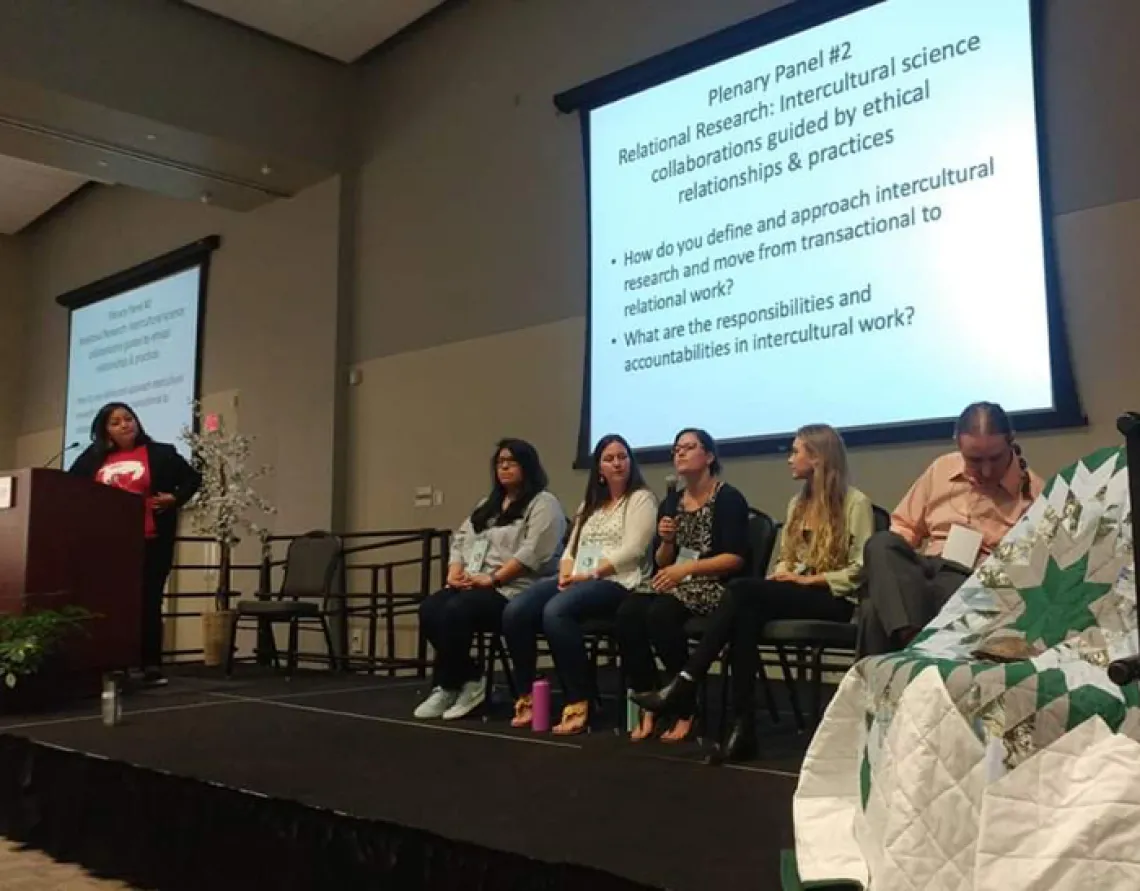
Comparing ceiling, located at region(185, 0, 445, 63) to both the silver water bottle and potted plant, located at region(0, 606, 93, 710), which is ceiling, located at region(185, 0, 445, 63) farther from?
the silver water bottle

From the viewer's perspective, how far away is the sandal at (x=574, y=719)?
2.90 m

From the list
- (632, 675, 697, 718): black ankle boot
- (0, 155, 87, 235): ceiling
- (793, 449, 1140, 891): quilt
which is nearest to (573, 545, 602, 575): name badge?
(632, 675, 697, 718): black ankle boot

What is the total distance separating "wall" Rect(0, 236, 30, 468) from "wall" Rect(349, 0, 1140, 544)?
14.0 feet

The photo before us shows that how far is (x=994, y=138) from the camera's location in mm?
3328

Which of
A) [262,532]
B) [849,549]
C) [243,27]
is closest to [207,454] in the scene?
[262,532]

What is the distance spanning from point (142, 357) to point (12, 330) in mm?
2131

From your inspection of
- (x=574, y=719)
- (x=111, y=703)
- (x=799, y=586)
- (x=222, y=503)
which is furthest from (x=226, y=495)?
(x=799, y=586)

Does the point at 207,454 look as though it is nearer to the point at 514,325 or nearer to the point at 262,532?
the point at 262,532

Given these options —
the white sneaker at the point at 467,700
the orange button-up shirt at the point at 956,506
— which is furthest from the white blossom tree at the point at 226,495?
the orange button-up shirt at the point at 956,506

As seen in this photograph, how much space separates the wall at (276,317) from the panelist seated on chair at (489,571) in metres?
2.49

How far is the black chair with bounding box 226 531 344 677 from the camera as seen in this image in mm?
4523

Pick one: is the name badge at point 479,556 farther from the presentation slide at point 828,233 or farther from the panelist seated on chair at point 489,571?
the presentation slide at point 828,233

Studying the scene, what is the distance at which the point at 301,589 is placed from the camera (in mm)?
4855

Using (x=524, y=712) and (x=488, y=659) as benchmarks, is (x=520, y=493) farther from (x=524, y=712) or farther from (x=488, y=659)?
(x=524, y=712)
